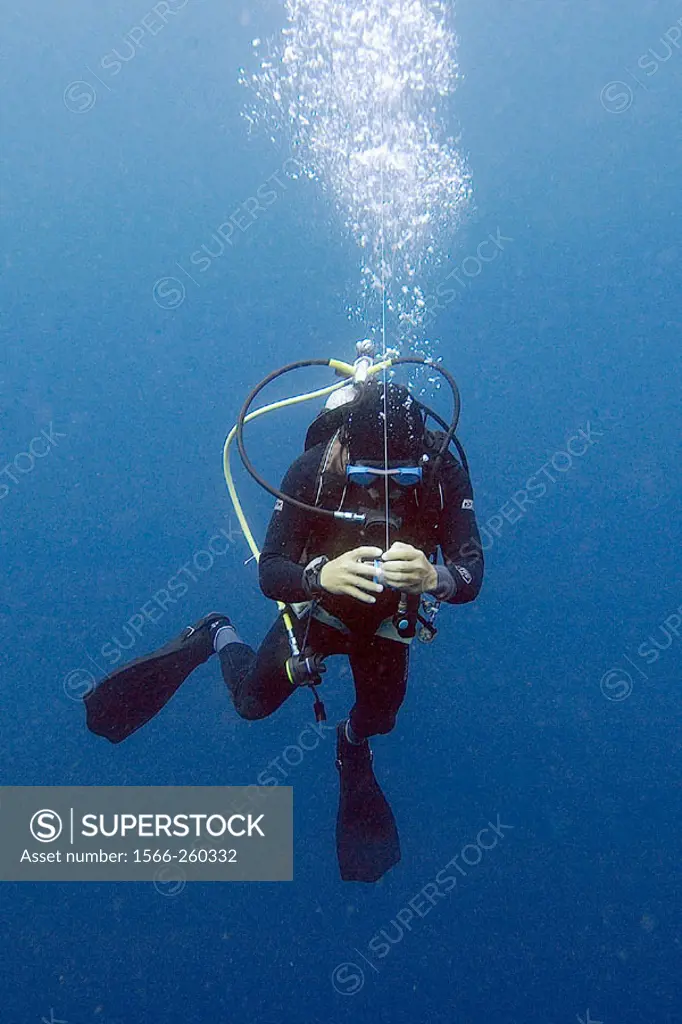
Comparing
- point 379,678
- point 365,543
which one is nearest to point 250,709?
point 379,678

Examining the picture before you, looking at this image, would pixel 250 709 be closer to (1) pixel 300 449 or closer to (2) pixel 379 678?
(2) pixel 379 678

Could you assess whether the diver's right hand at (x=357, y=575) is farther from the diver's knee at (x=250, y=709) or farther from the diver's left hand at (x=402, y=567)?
the diver's knee at (x=250, y=709)

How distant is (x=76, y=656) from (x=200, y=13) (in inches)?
377

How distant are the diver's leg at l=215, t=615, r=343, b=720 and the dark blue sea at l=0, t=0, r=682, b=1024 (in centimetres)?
385

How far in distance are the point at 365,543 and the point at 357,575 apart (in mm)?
442

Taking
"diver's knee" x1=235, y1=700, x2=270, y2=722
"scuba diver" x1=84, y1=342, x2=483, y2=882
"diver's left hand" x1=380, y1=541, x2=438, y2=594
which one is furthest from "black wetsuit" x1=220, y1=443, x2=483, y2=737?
"diver's knee" x1=235, y1=700, x2=270, y2=722

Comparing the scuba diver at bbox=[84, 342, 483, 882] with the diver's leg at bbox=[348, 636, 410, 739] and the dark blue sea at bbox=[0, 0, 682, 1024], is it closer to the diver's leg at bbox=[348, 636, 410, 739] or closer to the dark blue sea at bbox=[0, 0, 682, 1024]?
the diver's leg at bbox=[348, 636, 410, 739]

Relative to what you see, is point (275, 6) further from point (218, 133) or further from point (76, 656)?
point (76, 656)

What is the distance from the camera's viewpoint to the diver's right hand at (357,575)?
2.49 m

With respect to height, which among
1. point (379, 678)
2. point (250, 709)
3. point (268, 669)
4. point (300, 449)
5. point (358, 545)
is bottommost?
point (250, 709)

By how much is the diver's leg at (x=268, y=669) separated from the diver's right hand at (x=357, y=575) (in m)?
0.91

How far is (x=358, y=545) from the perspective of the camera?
3082mm

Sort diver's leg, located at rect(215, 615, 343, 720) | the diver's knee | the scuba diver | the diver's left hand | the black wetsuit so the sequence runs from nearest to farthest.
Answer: the diver's left hand, the scuba diver, the black wetsuit, diver's leg, located at rect(215, 615, 343, 720), the diver's knee

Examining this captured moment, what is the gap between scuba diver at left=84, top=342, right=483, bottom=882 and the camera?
2707mm
